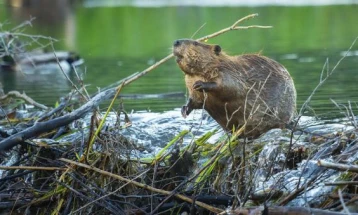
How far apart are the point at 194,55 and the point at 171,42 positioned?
1548 cm

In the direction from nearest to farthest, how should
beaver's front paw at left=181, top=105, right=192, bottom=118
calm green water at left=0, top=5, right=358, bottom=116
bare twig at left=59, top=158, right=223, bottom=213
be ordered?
bare twig at left=59, top=158, right=223, bottom=213
beaver's front paw at left=181, top=105, right=192, bottom=118
calm green water at left=0, top=5, right=358, bottom=116

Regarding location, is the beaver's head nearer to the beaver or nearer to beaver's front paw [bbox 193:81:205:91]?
the beaver

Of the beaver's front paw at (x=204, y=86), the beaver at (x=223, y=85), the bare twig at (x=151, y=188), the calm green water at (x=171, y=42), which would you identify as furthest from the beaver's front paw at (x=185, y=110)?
Answer: the calm green water at (x=171, y=42)

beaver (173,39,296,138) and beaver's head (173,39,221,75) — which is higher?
beaver's head (173,39,221,75)

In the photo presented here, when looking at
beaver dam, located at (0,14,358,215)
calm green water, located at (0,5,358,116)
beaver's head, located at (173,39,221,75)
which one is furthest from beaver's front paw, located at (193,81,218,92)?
calm green water, located at (0,5,358,116)

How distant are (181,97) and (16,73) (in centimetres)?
542

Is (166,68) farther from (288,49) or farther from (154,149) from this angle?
(154,149)

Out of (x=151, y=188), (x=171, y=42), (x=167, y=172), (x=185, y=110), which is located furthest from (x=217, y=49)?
(x=171, y=42)

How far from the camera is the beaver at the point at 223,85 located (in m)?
5.69

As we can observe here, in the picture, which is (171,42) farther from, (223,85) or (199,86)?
(199,86)

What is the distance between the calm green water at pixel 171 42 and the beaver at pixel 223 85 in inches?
90.4

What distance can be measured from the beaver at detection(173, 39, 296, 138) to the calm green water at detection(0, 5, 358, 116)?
2.30m

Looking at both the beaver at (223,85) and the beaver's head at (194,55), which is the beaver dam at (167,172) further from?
the beaver's head at (194,55)

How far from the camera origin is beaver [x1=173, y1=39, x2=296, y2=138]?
569cm
